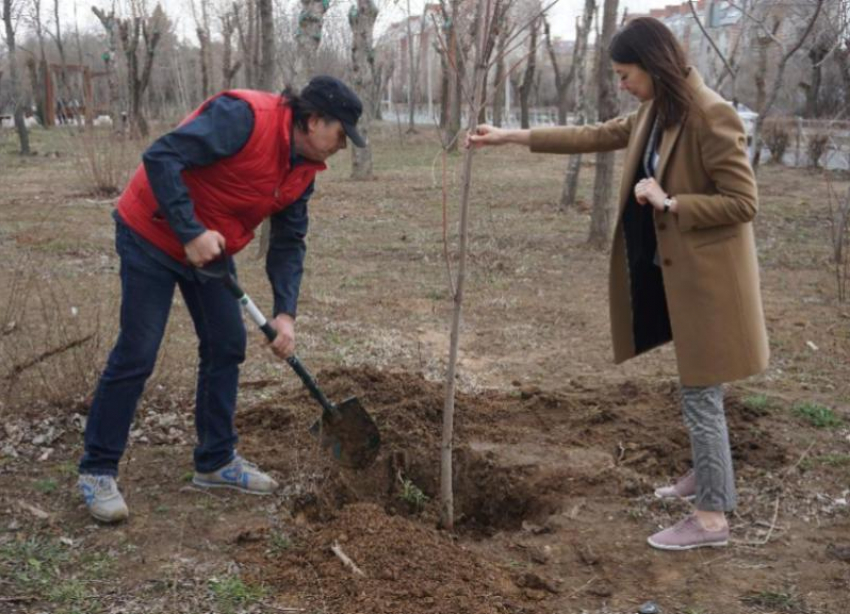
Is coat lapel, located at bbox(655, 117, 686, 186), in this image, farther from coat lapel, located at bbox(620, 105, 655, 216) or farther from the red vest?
the red vest

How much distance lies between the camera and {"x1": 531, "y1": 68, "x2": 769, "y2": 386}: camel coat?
294 centimetres

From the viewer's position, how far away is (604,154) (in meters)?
8.60

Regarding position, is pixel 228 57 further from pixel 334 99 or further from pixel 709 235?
pixel 709 235

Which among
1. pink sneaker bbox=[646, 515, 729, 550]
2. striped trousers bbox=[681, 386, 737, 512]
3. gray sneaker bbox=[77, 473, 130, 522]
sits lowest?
pink sneaker bbox=[646, 515, 729, 550]

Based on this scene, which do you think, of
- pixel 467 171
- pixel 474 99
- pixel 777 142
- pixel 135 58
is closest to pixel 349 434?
pixel 467 171

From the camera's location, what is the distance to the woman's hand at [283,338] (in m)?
3.37

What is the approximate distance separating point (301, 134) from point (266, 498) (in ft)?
4.67

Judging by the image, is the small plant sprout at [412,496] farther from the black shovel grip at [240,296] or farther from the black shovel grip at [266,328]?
the black shovel grip at [240,296]

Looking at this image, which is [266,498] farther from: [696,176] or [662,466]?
[696,176]

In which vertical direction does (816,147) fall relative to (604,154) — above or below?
below

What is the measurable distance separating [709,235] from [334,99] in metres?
1.31

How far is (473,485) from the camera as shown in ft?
13.0

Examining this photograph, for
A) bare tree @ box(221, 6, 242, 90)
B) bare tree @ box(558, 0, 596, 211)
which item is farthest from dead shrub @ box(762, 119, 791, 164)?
bare tree @ box(221, 6, 242, 90)

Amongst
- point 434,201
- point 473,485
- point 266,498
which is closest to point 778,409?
point 473,485
